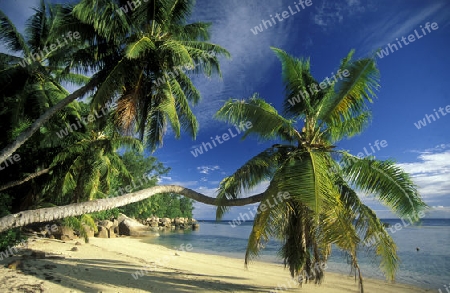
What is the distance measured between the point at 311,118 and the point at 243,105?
209 cm

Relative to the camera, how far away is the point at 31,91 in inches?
412

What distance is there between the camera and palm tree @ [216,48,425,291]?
5840mm

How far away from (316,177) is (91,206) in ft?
15.5

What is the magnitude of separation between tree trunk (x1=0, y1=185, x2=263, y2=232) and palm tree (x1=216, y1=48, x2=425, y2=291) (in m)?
0.52

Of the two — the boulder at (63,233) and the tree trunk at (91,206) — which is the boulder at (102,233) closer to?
the boulder at (63,233)

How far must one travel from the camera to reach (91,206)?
5.26m

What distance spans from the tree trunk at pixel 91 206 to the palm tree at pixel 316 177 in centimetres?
52

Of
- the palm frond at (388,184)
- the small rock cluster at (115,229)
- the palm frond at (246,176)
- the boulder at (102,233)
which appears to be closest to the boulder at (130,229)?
the small rock cluster at (115,229)

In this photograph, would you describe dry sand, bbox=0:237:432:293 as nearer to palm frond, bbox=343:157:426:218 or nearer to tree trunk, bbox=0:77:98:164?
tree trunk, bbox=0:77:98:164

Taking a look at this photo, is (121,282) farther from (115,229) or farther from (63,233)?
→ (115,229)

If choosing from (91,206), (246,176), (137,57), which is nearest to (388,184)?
(246,176)

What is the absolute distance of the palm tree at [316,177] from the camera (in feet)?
19.2

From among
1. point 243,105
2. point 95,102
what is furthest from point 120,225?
point 243,105

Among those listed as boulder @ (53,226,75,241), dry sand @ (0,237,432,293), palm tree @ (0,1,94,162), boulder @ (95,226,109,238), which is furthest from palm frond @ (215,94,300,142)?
boulder @ (95,226,109,238)
